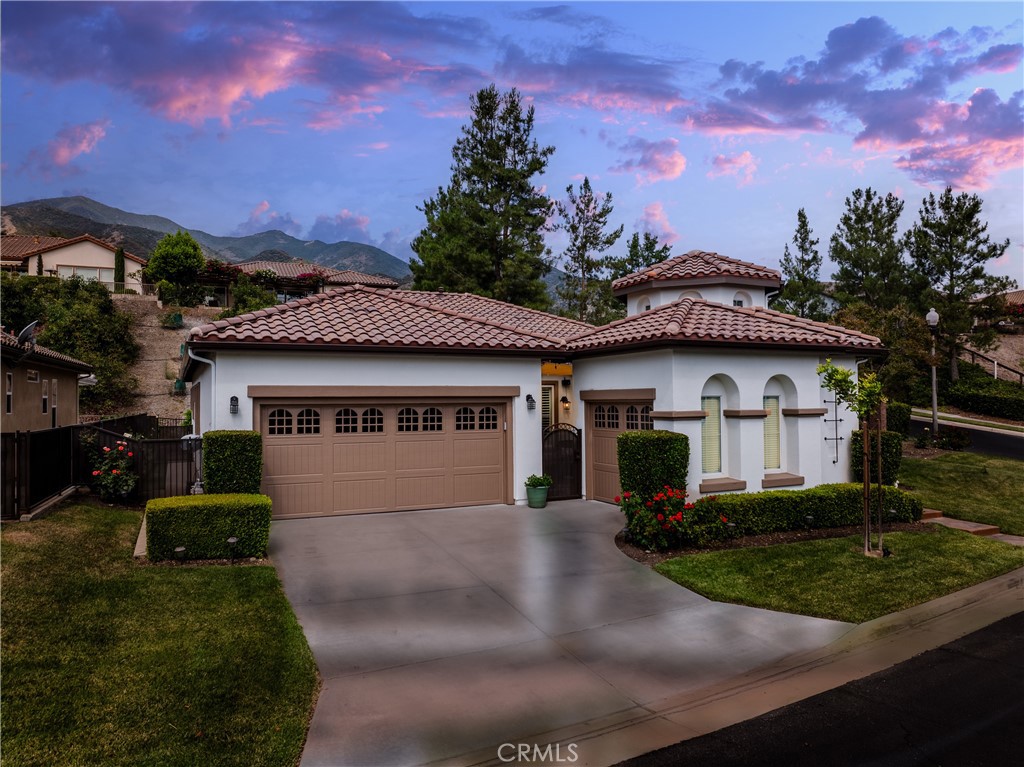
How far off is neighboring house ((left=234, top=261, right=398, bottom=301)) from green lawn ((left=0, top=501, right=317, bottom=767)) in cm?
4705

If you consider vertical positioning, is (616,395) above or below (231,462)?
above

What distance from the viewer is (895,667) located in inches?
261

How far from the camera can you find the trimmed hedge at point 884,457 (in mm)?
14359

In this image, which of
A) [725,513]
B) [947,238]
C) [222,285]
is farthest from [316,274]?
[725,513]

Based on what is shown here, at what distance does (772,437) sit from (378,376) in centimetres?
890

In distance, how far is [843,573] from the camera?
980cm

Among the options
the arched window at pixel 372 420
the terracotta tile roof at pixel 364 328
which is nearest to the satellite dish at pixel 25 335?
the terracotta tile roof at pixel 364 328

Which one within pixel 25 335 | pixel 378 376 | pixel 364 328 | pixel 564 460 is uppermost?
pixel 25 335

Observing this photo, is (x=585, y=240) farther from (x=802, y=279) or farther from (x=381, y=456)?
(x=381, y=456)

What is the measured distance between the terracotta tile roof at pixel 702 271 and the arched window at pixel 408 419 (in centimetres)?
878

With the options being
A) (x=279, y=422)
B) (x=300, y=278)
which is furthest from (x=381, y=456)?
(x=300, y=278)

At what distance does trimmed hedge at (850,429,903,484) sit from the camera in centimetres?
1436

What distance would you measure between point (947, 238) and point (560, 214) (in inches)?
897

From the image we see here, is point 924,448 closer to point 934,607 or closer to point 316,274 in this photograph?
point 934,607
